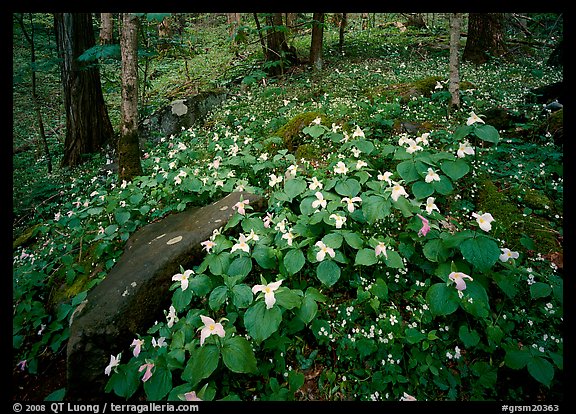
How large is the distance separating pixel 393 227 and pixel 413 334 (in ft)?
3.68

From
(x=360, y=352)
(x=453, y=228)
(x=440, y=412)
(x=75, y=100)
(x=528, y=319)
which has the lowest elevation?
(x=440, y=412)

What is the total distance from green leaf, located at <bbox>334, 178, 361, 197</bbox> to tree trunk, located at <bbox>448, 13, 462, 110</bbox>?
9.97 ft

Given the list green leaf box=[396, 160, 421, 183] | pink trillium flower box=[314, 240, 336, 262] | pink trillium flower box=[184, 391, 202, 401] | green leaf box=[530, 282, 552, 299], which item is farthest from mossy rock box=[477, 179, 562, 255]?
pink trillium flower box=[184, 391, 202, 401]

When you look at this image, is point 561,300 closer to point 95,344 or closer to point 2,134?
point 95,344

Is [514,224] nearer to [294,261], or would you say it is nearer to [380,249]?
[380,249]

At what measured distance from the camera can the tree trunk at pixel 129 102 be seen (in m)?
4.40

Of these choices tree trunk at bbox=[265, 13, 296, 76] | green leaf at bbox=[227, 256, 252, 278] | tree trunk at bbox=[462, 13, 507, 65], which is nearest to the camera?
green leaf at bbox=[227, 256, 252, 278]

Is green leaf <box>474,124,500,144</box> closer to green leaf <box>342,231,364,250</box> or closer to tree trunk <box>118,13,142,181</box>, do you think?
green leaf <box>342,231,364,250</box>

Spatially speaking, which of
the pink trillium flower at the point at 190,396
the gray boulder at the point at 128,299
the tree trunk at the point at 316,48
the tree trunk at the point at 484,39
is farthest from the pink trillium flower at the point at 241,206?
the tree trunk at the point at 484,39

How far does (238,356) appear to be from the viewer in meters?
1.88

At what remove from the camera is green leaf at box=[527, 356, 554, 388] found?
5.85 ft

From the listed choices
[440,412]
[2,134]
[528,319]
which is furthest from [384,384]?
[2,134]

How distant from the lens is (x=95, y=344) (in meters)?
2.37

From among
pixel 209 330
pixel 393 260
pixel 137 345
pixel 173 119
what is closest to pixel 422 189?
pixel 393 260
